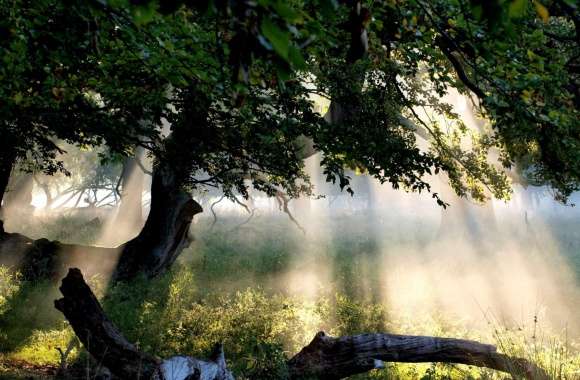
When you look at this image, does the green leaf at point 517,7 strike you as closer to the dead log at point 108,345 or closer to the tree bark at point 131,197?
the dead log at point 108,345

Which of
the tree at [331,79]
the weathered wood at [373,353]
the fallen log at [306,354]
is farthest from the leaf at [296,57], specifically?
the weathered wood at [373,353]

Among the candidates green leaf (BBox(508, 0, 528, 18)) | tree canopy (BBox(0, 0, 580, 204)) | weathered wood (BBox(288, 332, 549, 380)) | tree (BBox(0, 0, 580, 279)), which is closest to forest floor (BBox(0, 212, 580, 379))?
weathered wood (BBox(288, 332, 549, 380))

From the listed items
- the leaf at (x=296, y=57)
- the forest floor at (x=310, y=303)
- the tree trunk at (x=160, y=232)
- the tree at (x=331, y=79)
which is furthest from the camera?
the tree trunk at (x=160, y=232)

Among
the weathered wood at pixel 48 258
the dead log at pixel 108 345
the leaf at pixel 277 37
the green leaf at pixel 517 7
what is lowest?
the dead log at pixel 108 345

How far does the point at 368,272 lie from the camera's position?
667 inches

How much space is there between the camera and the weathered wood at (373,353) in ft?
22.8

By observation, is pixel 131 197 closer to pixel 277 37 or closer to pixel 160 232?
pixel 160 232

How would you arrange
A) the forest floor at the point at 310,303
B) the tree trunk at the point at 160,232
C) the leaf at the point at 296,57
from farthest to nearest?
the tree trunk at the point at 160,232, the forest floor at the point at 310,303, the leaf at the point at 296,57

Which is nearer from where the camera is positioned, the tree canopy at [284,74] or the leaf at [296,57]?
the leaf at [296,57]

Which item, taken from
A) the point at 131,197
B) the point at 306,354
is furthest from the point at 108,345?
the point at 131,197

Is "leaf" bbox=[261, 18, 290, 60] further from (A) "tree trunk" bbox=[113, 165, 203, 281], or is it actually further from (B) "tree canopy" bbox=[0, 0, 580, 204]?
(A) "tree trunk" bbox=[113, 165, 203, 281]

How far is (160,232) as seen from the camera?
13.2 meters

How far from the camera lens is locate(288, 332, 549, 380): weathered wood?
696cm

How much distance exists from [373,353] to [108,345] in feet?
12.5
